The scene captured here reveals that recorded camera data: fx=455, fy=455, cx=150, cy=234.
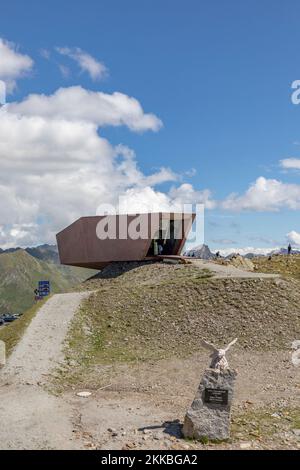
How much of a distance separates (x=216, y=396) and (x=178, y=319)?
46.7 feet

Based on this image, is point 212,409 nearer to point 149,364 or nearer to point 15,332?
point 149,364

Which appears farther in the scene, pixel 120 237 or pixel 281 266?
pixel 281 266

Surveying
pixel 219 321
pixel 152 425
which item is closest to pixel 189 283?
pixel 219 321

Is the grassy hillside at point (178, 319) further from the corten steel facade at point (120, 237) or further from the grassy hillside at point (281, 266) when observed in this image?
the grassy hillside at point (281, 266)

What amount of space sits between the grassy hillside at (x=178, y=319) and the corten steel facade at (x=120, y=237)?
27.1 feet

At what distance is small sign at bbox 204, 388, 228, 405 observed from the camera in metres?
13.2

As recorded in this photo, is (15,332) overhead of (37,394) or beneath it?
overhead

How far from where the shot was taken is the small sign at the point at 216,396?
13250 millimetres

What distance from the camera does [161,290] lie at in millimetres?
31578

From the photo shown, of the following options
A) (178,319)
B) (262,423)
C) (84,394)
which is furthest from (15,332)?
(262,423)

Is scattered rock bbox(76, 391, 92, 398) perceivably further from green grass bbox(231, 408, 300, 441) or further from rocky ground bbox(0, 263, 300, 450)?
green grass bbox(231, 408, 300, 441)

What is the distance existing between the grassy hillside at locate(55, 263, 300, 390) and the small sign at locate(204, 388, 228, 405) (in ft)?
27.3

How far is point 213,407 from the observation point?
520 inches

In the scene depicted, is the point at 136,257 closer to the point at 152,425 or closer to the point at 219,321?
the point at 219,321
